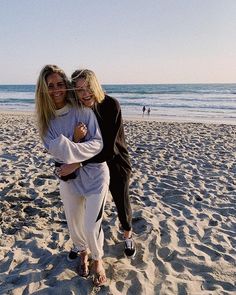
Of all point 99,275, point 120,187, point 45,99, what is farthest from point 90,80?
point 99,275

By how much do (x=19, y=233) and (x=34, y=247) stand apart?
42 centimetres

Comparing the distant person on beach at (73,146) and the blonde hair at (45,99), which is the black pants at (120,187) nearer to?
the distant person on beach at (73,146)

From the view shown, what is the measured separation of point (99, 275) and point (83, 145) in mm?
1149

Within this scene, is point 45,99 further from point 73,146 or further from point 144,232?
point 144,232

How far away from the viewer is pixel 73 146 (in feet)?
9.07

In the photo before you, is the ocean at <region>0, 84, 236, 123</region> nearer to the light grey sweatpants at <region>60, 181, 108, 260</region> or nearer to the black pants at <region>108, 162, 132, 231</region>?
the black pants at <region>108, 162, 132, 231</region>

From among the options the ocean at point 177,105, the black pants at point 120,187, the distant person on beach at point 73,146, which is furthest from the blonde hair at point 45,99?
the ocean at point 177,105

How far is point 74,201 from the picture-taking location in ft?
10.3

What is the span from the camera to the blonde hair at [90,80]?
9.43 feet

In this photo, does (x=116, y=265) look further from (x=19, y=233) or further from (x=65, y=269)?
(x=19, y=233)

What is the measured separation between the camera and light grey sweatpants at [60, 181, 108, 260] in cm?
300

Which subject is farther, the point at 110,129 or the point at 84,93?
the point at 110,129

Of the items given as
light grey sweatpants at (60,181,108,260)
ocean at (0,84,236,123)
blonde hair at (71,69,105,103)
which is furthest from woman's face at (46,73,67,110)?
ocean at (0,84,236,123)

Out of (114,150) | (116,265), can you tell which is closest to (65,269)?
(116,265)
